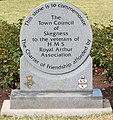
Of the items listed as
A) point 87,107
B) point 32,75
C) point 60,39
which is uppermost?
point 60,39

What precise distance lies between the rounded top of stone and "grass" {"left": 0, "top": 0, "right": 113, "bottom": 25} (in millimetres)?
9934

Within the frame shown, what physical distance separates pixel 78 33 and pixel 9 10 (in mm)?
15092

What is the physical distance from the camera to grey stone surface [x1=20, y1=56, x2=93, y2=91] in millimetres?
6617

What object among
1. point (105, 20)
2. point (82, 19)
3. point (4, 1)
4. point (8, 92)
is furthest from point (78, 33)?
point (4, 1)

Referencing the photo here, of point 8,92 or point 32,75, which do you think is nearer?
point 32,75

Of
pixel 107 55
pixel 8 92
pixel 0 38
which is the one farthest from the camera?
pixel 0 38

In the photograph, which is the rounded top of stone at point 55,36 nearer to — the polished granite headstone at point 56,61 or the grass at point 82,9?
the polished granite headstone at point 56,61

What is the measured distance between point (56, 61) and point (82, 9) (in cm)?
1502

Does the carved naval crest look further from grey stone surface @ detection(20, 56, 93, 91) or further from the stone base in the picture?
the stone base

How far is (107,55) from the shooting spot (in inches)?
320

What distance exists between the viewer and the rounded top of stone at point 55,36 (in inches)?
259

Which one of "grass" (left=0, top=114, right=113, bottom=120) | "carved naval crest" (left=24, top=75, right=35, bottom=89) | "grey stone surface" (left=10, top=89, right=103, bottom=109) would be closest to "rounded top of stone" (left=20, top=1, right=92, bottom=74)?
"carved naval crest" (left=24, top=75, right=35, bottom=89)

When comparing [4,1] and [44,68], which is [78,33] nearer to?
[44,68]

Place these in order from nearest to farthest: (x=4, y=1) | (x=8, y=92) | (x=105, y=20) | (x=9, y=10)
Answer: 1. (x=8, y=92)
2. (x=105, y=20)
3. (x=9, y=10)
4. (x=4, y=1)
